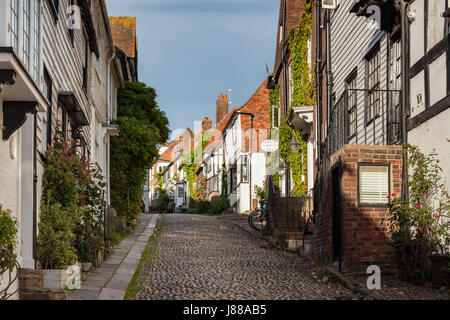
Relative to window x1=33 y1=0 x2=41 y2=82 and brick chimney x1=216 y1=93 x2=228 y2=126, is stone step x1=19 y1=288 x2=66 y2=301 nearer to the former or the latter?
window x1=33 y1=0 x2=41 y2=82

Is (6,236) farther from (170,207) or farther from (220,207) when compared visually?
(170,207)

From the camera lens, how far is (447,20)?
9.37 m

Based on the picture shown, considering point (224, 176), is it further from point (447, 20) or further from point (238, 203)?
point (447, 20)

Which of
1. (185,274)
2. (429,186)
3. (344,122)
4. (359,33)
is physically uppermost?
(359,33)

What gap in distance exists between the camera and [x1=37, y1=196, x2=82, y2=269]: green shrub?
932cm

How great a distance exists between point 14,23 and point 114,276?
4806 millimetres

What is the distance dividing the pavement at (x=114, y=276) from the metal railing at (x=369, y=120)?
181 inches

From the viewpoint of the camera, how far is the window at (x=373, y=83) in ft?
43.4

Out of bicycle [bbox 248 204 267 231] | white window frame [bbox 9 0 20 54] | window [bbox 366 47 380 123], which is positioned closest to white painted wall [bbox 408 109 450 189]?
window [bbox 366 47 380 123]

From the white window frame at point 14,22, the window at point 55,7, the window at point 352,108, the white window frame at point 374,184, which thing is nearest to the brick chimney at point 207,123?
the window at point 352,108

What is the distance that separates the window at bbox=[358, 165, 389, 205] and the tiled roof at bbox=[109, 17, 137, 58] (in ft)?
61.5

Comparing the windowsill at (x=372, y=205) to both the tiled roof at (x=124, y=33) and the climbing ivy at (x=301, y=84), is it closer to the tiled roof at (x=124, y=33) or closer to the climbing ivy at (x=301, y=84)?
the climbing ivy at (x=301, y=84)
